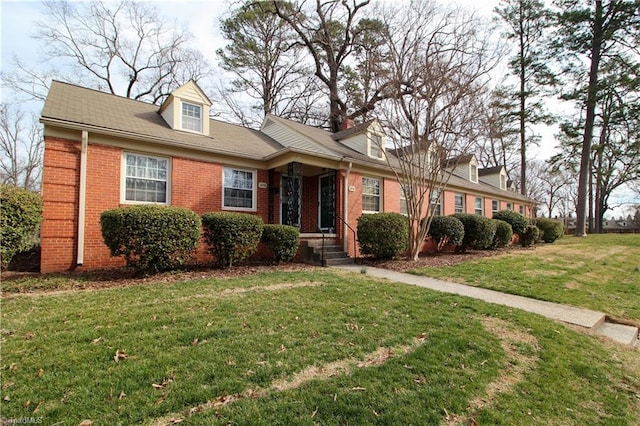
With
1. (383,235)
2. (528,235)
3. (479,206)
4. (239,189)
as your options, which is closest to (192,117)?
(239,189)

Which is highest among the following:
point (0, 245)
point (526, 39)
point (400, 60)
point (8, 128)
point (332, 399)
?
point (526, 39)

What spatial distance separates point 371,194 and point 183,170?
7.16 meters

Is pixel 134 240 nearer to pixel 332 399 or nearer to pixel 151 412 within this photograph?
pixel 151 412

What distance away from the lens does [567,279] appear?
7320mm

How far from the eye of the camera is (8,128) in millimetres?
24344

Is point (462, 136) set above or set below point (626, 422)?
above

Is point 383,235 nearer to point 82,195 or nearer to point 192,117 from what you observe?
point 192,117

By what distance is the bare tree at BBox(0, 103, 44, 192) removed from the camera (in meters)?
24.2

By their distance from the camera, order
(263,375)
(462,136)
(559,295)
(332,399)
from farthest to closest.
A: 1. (462,136)
2. (559,295)
3. (263,375)
4. (332,399)

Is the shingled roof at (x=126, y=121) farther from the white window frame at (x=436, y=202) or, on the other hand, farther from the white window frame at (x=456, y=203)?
the white window frame at (x=456, y=203)

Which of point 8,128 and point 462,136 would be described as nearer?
point 462,136

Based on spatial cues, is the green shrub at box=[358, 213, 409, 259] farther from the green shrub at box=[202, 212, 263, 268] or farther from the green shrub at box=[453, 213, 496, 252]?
the green shrub at box=[453, 213, 496, 252]

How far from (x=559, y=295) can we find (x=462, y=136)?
609 cm

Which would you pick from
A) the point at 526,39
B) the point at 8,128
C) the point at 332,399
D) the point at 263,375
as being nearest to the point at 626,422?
the point at 332,399
